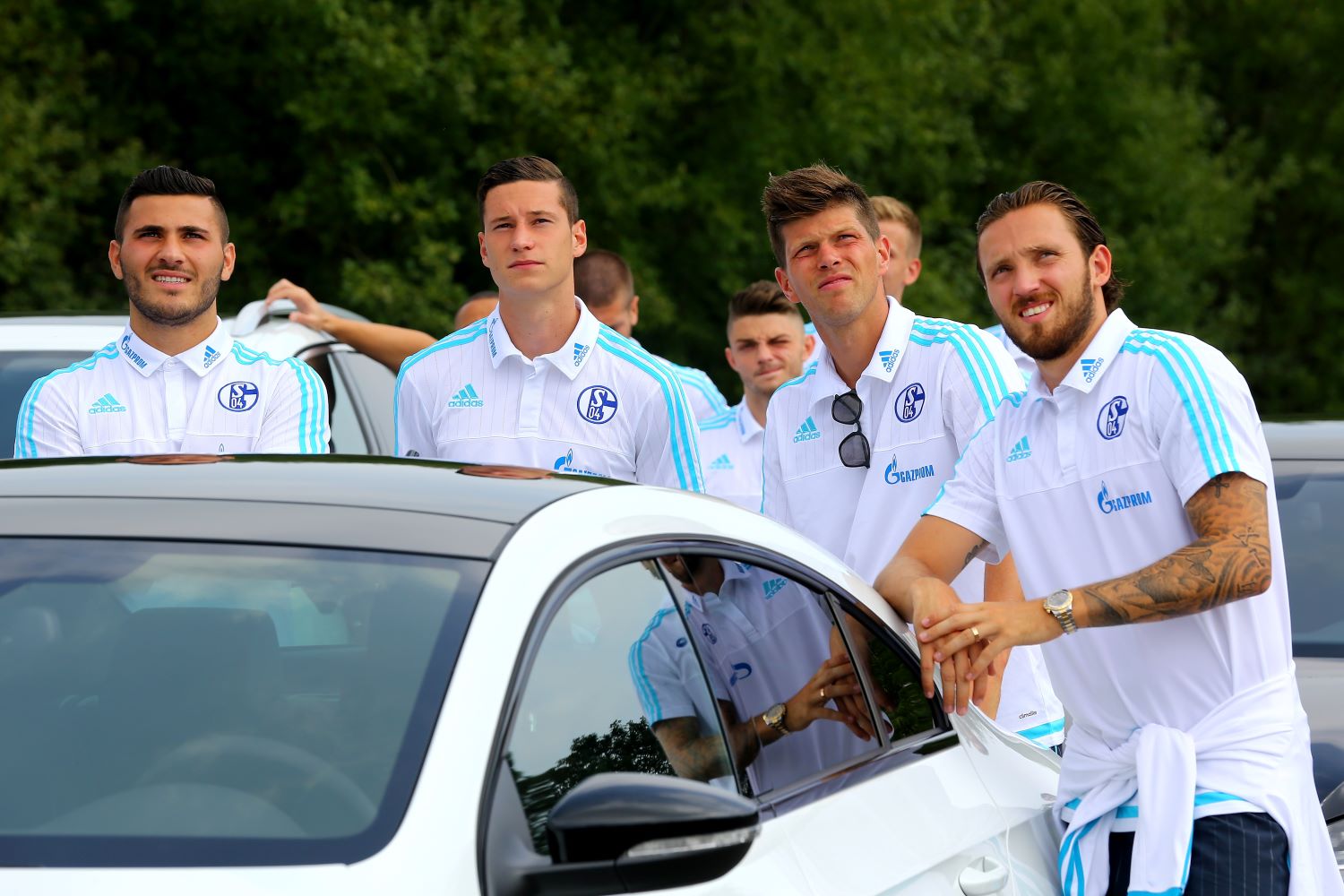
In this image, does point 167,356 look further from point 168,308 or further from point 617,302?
point 617,302

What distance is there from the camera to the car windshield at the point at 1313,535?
17.4 feet

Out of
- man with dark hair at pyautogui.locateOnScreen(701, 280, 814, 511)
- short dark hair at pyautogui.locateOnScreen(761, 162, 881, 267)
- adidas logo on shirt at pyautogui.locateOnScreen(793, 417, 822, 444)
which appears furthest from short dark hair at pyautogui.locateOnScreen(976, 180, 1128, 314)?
man with dark hair at pyautogui.locateOnScreen(701, 280, 814, 511)

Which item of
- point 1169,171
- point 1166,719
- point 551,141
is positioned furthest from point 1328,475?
point 1169,171

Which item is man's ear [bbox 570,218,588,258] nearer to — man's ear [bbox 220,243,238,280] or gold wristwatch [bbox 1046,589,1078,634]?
man's ear [bbox 220,243,238,280]

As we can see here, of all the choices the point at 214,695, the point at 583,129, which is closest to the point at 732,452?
the point at 214,695

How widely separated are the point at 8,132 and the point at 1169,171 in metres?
15.6

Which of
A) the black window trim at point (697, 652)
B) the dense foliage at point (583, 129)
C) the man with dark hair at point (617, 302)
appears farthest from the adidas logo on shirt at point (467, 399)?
the dense foliage at point (583, 129)

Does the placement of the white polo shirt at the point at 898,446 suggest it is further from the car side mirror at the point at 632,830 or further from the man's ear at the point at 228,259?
the car side mirror at the point at 632,830

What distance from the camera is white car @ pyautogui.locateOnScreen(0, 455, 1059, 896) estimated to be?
2.32 metres

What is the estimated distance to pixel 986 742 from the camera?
147 inches

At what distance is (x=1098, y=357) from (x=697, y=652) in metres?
1.28

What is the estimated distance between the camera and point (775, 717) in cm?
311

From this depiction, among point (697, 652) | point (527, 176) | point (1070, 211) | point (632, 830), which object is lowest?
point (632, 830)

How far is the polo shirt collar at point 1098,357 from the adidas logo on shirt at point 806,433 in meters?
1.08
